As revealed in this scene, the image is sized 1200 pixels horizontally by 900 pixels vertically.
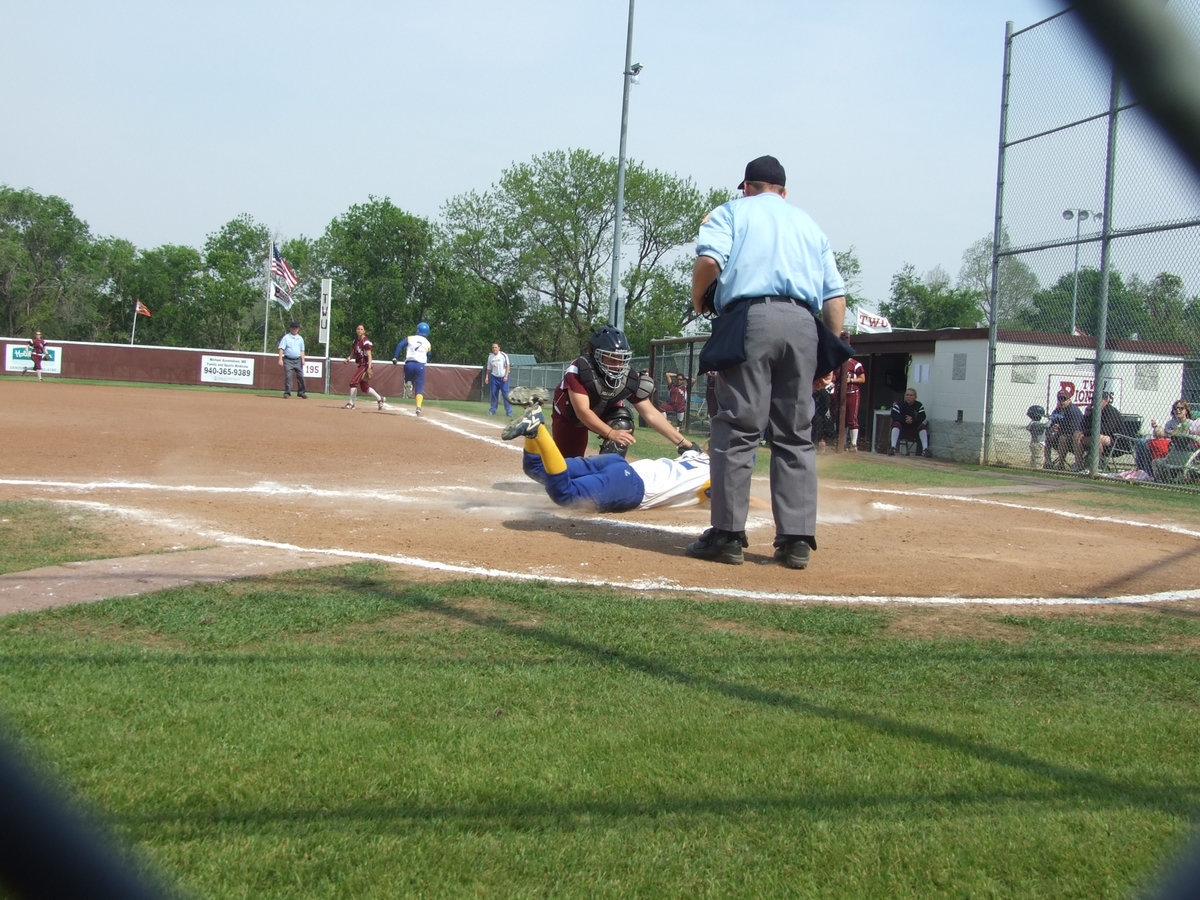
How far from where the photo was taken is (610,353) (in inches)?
268

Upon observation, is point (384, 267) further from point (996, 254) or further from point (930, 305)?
point (996, 254)

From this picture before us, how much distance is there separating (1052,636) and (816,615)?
84 cm

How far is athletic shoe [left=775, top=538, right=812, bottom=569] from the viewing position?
492cm

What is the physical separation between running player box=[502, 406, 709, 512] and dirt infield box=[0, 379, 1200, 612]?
13 cm

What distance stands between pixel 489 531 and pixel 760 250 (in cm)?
213

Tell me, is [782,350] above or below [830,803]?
above

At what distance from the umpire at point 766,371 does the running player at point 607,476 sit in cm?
145

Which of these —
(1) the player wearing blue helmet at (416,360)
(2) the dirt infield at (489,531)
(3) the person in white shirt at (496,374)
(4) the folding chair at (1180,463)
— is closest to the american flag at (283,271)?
(3) the person in white shirt at (496,374)

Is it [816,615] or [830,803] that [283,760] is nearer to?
[830,803]

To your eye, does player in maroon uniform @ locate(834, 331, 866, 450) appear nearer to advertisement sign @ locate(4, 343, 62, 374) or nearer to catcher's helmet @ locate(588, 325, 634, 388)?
catcher's helmet @ locate(588, 325, 634, 388)

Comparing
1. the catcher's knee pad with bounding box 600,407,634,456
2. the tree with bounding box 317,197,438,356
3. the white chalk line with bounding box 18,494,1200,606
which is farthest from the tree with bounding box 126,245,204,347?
the white chalk line with bounding box 18,494,1200,606

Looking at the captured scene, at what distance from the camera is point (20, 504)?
19.2ft

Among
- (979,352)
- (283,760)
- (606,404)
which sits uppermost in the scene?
(979,352)

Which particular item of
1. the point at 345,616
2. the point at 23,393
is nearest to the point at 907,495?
the point at 345,616
